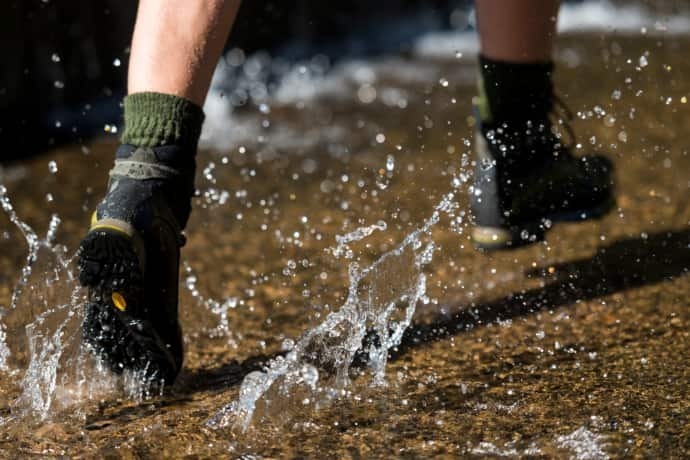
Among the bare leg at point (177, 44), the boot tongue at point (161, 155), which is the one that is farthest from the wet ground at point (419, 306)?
the bare leg at point (177, 44)

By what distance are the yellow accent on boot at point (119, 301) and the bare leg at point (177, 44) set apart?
0.34 meters

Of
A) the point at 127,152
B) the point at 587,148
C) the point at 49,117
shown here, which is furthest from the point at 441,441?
the point at 49,117

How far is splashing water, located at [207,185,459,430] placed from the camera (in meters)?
1.74

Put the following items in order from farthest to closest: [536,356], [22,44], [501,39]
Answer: [22,44] < [501,39] < [536,356]

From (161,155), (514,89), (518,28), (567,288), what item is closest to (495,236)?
(567,288)

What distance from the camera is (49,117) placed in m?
3.97

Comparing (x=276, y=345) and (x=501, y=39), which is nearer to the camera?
(x=276, y=345)

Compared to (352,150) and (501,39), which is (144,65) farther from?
(352,150)

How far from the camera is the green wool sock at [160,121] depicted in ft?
5.86

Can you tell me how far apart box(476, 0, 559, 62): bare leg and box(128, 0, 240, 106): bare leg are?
64cm

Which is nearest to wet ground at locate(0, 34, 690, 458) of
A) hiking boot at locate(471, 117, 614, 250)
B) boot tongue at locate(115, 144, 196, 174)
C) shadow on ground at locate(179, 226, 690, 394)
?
shadow on ground at locate(179, 226, 690, 394)

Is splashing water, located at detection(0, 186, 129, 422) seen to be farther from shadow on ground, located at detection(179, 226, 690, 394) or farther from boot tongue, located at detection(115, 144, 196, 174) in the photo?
boot tongue, located at detection(115, 144, 196, 174)

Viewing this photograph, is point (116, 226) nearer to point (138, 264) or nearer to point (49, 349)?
point (138, 264)

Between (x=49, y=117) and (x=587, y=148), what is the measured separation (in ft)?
6.28
